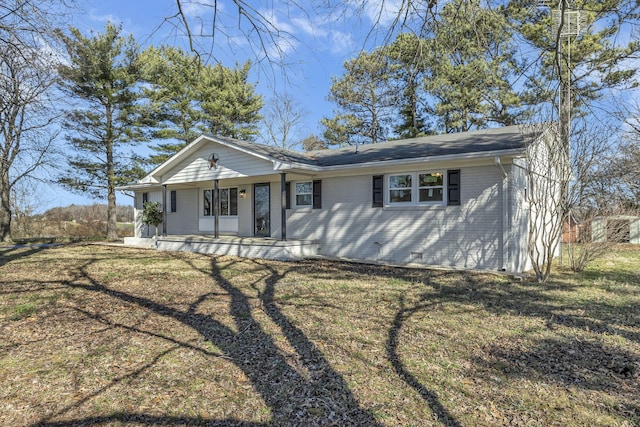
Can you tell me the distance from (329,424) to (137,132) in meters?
23.8

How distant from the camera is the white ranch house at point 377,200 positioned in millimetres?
9828

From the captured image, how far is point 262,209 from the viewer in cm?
1487

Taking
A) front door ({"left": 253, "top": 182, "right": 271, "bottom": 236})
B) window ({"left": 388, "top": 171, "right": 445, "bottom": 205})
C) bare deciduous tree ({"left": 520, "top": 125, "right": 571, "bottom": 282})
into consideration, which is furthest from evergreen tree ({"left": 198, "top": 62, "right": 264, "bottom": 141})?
bare deciduous tree ({"left": 520, "top": 125, "right": 571, "bottom": 282})

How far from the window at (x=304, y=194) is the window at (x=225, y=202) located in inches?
132

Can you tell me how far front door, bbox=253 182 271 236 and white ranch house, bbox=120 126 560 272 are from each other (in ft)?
0.13

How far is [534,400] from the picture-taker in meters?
3.26

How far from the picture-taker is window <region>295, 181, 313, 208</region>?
1339 cm

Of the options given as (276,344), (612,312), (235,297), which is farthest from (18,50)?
(612,312)

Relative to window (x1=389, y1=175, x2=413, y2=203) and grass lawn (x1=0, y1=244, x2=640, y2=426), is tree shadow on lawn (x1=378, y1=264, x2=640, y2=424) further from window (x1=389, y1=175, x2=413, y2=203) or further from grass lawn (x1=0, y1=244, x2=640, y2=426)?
window (x1=389, y1=175, x2=413, y2=203)

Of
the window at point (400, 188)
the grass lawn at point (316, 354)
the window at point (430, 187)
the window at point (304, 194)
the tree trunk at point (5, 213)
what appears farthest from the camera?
the tree trunk at point (5, 213)

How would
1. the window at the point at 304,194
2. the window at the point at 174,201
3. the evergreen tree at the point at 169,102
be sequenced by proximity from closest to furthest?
the window at the point at 304,194 < the window at the point at 174,201 < the evergreen tree at the point at 169,102

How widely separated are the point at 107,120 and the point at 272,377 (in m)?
22.6

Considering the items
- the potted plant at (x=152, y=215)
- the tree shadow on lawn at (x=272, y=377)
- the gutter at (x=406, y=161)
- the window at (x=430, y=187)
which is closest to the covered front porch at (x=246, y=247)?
the potted plant at (x=152, y=215)

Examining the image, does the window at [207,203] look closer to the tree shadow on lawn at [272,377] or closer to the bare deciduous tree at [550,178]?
the tree shadow on lawn at [272,377]
